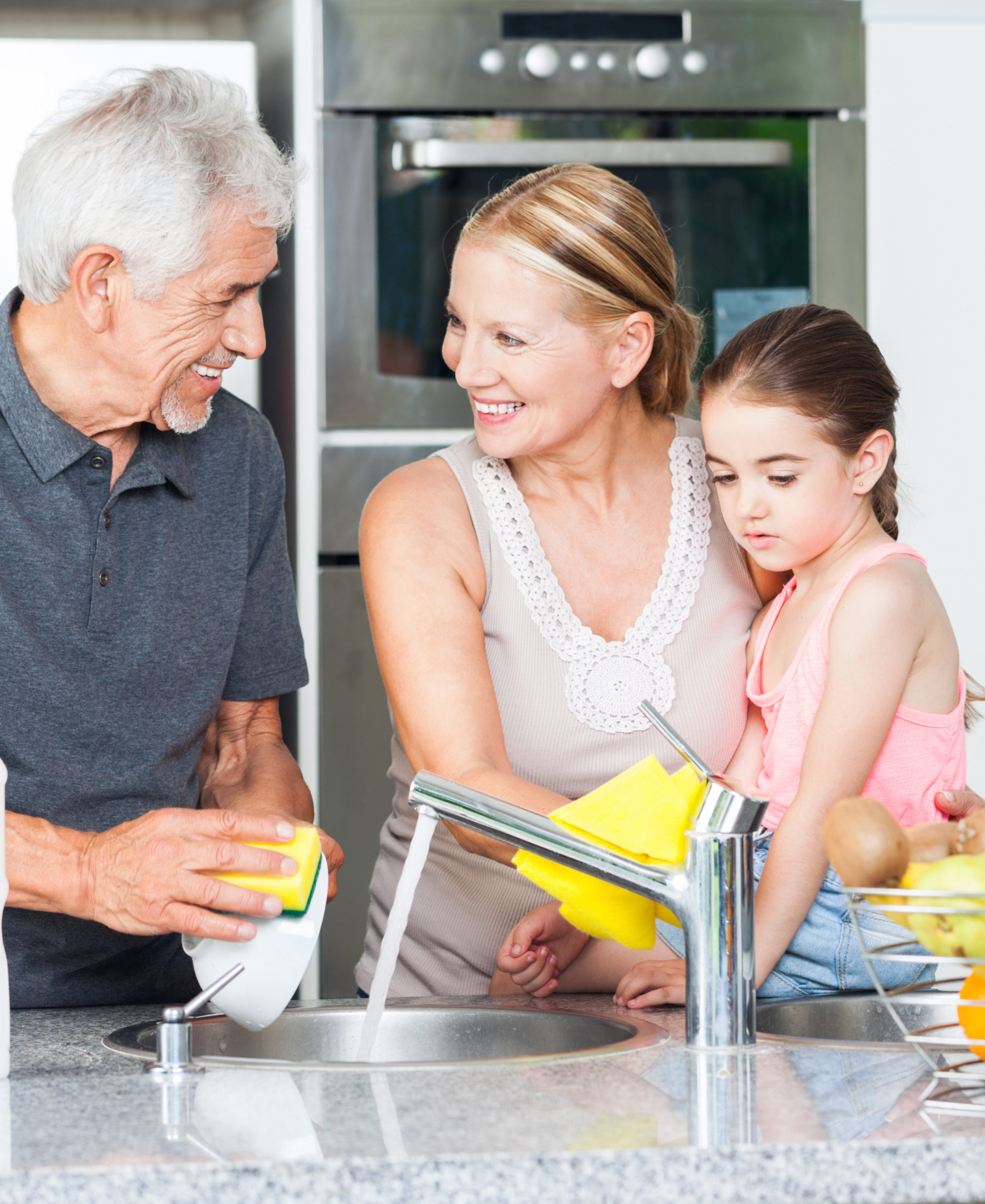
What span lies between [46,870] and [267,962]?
23cm

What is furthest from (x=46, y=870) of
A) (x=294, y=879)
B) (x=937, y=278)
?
(x=937, y=278)

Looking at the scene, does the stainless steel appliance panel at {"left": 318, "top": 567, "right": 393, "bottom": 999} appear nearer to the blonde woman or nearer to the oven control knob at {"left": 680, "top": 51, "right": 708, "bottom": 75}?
the blonde woman

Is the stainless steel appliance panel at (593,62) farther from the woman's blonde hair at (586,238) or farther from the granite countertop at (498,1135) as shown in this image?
the granite countertop at (498,1135)

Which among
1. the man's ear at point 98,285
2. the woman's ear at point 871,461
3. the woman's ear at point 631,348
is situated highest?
the man's ear at point 98,285

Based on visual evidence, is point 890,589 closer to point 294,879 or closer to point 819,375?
point 819,375

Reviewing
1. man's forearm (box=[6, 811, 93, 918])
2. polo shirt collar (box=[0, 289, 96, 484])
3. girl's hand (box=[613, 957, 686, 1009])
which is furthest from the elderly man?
girl's hand (box=[613, 957, 686, 1009])

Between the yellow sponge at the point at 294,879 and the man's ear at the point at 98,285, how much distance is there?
1.90 feet

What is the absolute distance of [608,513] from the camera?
4.75ft

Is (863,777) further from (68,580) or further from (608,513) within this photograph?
(68,580)

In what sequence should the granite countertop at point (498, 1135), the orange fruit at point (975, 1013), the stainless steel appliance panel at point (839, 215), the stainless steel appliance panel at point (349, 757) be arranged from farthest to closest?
1. the stainless steel appliance panel at point (839, 215)
2. the stainless steel appliance panel at point (349, 757)
3. the orange fruit at point (975, 1013)
4. the granite countertop at point (498, 1135)

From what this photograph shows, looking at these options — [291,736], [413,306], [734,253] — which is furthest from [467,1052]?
[734,253]

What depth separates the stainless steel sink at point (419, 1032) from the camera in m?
1.12

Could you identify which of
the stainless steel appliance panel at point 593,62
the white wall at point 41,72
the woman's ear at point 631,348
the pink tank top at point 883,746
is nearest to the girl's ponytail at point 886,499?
the pink tank top at point 883,746

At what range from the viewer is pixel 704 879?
95 cm
